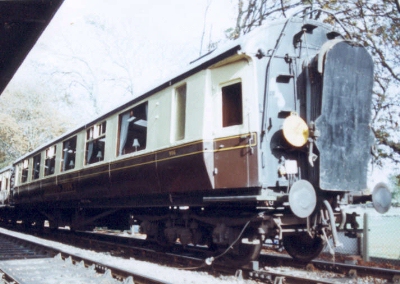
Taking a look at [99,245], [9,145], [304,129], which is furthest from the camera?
[9,145]

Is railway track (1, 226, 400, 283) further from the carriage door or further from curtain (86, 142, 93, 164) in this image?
curtain (86, 142, 93, 164)

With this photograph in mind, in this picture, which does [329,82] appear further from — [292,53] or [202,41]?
[202,41]

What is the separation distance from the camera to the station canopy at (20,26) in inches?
118

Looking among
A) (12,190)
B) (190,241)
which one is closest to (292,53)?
(190,241)

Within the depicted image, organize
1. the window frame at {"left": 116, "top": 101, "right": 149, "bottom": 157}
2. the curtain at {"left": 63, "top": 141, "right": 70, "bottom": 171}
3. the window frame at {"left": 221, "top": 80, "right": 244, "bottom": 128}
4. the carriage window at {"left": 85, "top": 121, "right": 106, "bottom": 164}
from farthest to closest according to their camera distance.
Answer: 1. the curtain at {"left": 63, "top": 141, "right": 70, "bottom": 171}
2. the carriage window at {"left": 85, "top": 121, "right": 106, "bottom": 164}
3. the window frame at {"left": 116, "top": 101, "right": 149, "bottom": 157}
4. the window frame at {"left": 221, "top": 80, "right": 244, "bottom": 128}

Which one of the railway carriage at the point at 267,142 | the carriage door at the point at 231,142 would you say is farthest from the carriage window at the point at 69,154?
the carriage door at the point at 231,142

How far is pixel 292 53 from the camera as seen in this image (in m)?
6.03

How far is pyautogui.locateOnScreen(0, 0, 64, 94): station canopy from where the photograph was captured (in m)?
3.01

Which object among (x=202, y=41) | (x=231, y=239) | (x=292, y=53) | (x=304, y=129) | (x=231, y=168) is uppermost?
(x=202, y=41)

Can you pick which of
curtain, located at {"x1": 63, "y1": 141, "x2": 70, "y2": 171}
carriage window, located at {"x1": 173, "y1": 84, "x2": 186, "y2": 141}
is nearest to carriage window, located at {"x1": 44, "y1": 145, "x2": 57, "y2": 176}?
curtain, located at {"x1": 63, "y1": 141, "x2": 70, "y2": 171}

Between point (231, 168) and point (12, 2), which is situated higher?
point (12, 2)

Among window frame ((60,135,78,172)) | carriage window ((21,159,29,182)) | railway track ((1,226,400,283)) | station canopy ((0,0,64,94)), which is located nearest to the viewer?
station canopy ((0,0,64,94))

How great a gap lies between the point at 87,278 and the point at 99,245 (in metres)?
4.40

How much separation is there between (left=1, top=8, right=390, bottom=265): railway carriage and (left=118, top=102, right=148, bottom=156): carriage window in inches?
24.2
